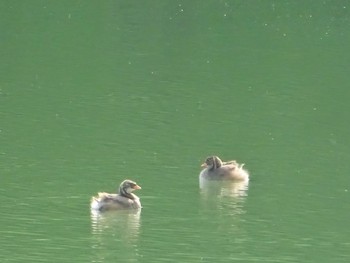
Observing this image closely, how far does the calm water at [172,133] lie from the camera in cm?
1952

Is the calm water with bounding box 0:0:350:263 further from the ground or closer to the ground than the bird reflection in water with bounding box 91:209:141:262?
further from the ground

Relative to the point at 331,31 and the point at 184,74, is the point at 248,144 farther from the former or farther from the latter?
the point at 331,31

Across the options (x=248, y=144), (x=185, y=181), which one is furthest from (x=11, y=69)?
(x=185, y=181)

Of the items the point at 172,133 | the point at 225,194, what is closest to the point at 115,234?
the point at 225,194

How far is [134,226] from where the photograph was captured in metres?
20.4

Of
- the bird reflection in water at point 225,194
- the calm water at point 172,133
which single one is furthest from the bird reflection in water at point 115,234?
the bird reflection in water at point 225,194

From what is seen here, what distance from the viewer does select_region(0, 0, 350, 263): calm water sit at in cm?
1952

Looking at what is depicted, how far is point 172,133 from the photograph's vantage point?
26938mm

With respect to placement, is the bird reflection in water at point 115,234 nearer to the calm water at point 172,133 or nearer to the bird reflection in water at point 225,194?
the calm water at point 172,133

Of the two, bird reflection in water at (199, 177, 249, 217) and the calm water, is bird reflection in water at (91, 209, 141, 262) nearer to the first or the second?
the calm water

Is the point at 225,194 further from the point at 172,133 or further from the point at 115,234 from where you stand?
the point at 172,133

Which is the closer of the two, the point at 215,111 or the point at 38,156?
the point at 38,156

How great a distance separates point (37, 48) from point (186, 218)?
57.3ft

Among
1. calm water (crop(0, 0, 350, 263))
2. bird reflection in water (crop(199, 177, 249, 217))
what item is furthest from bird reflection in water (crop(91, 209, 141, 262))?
bird reflection in water (crop(199, 177, 249, 217))
